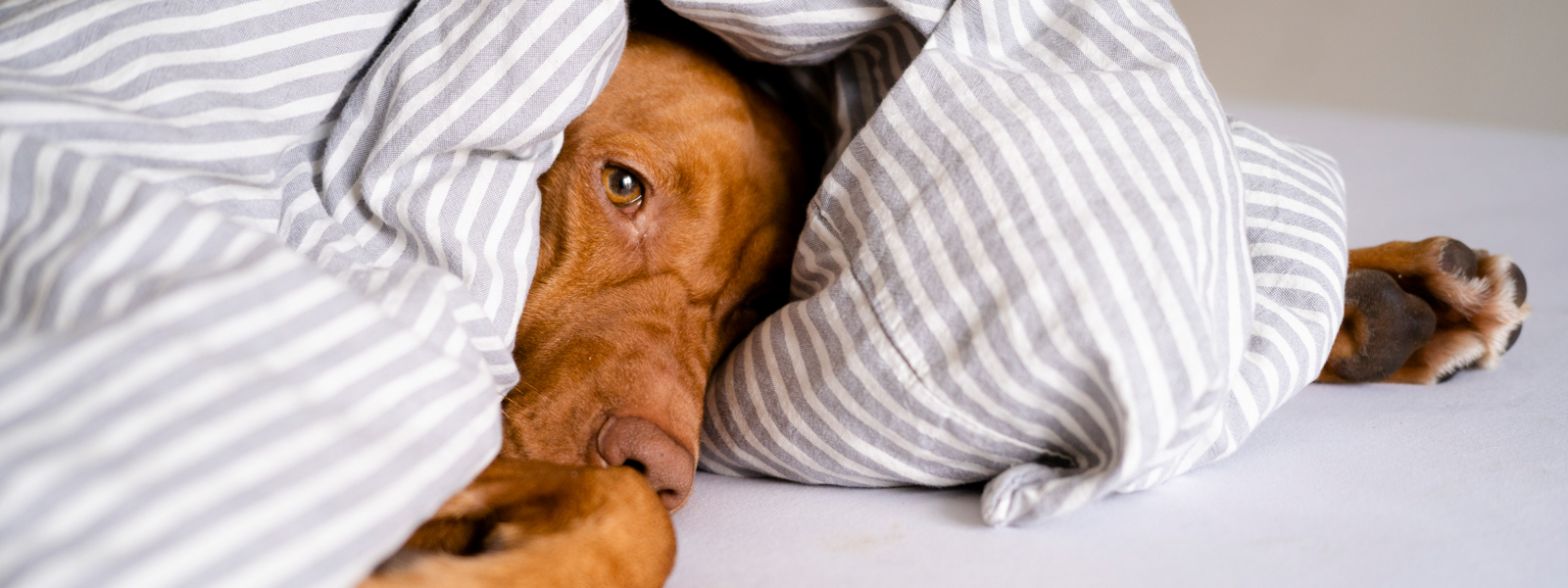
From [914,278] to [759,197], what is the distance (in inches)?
22.3

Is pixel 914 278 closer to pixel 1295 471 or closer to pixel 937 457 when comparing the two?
pixel 937 457

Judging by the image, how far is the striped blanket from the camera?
2.08 ft

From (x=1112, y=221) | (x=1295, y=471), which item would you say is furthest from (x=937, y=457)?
(x=1295, y=471)

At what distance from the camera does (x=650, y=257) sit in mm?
1476

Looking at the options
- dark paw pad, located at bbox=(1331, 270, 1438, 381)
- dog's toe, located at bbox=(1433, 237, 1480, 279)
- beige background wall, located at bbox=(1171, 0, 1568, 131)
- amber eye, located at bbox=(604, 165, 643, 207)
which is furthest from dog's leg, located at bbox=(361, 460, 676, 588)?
beige background wall, located at bbox=(1171, 0, 1568, 131)

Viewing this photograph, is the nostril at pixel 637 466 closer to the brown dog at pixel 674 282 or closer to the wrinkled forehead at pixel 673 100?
the brown dog at pixel 674 282

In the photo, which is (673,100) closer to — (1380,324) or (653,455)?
(653,455)

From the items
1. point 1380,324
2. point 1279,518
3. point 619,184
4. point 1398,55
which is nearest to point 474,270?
point 619,184

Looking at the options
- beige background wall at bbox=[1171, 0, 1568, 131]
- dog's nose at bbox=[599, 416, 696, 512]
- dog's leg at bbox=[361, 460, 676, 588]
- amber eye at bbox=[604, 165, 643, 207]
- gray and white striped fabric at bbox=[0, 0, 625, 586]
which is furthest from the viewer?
beige background wall at bbox=[1171, 0, 1568, 131]

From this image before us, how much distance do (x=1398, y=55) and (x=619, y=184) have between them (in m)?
3.83

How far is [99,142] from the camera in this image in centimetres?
88

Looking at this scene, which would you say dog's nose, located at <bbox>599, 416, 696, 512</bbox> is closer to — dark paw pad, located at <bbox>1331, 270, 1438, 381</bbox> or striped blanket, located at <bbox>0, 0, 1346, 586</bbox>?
striped blanket, located at <bbox>0, 0, 1346, 586</bbox>

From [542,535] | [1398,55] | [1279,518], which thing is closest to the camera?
[542,535]

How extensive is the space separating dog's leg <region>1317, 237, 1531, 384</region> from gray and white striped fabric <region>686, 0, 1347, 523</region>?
0.86 feet
